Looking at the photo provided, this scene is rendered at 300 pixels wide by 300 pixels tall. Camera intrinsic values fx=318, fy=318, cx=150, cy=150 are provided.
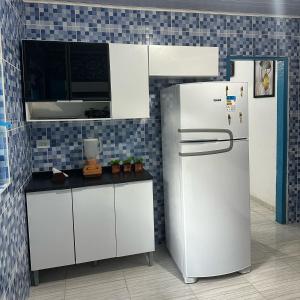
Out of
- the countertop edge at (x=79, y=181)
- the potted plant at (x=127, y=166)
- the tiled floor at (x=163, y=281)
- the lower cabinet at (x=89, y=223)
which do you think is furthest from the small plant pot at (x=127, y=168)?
the tiled floor at (x=163, y=281)

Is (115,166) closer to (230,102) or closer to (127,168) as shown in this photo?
(127,168)

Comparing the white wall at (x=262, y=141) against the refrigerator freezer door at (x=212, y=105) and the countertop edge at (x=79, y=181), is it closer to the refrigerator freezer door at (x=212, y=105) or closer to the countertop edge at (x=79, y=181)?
the refrigerator freezer door at (x=212, y=105)

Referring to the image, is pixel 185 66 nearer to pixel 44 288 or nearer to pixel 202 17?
pixel 202 17

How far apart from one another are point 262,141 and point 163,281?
8.90 feet

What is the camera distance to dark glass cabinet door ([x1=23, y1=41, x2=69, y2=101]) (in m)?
2.65

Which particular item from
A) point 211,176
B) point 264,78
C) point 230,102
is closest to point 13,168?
point 211,176

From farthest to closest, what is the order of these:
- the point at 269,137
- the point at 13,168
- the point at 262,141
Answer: the point at 262,141 → the point at 269,137 → the point at 13,168

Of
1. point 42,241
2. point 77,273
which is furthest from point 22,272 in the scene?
point 77,273

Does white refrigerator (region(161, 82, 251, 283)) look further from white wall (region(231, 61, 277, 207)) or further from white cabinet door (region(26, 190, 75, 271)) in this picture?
white wall (region(231, 61, 277, 207))

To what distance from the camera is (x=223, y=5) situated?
321 centimetres

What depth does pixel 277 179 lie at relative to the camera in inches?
156

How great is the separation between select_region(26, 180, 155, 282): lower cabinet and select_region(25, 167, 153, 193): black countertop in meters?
0.04

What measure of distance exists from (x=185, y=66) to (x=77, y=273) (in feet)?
7.13

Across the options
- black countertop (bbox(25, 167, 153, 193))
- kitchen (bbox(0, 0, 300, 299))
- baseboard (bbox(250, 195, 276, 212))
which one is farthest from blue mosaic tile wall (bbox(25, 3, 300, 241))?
baseboard (bbox(250, 195, 276, 212))
